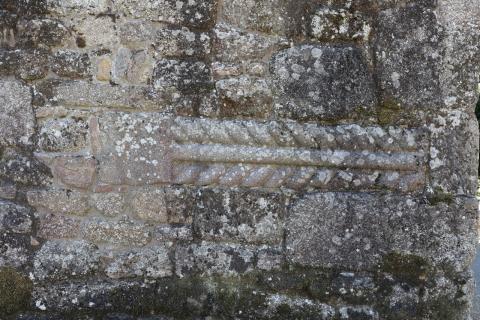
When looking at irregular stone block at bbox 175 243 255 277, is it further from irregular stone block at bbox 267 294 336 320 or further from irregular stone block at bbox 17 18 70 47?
irregular stone block at bbox 17 18 70 47

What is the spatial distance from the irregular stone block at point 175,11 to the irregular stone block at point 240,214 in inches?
35.3

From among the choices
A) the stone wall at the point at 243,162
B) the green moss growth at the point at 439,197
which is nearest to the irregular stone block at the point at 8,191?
the stone wall at the point at 243,162

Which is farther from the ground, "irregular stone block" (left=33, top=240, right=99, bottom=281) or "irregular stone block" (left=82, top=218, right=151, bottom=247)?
"irregular stone block" (left=82, top=218, right=151, bottom=247)

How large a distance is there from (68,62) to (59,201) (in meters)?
0.73

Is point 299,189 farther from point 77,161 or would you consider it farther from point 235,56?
point 77,161

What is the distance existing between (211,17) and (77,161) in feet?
3.39

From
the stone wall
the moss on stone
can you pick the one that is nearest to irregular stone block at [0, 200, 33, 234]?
the stone wall

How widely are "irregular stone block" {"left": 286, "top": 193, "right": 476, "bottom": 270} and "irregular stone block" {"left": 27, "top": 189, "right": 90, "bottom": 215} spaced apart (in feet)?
3.62

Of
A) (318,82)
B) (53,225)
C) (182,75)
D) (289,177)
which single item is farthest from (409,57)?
(53,225)

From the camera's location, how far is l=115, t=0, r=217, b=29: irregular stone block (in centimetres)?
276

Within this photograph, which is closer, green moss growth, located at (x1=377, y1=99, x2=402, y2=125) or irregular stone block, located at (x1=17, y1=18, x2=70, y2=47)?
irregular stone block, located at (x1=17, y1=18, x2=70, y2=47)

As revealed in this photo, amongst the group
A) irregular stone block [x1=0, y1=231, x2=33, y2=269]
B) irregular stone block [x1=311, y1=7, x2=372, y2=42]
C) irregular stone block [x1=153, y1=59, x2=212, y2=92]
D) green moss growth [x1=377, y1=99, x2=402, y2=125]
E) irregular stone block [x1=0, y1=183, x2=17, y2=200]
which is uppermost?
irregular stone block [x1=311, y1=7, x2=372, y2=42]

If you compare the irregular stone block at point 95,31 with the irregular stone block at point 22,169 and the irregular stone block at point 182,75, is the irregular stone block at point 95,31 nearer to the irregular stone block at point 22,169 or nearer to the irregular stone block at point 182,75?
the irregular stone block at point 182,75

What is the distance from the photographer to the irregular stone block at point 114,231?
2801mm
